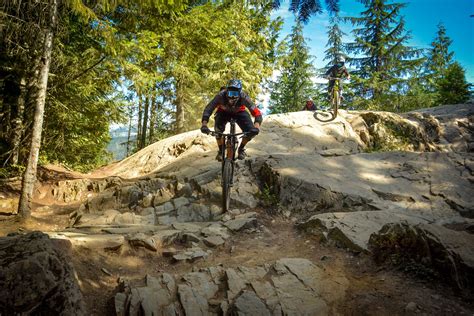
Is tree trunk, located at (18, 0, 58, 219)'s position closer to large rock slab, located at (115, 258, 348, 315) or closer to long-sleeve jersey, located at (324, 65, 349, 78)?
large rock slab, located at (115, 258, 348, 315)

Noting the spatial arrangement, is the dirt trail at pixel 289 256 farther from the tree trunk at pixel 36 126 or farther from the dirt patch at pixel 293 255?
the tree trunk at pixel 36 126

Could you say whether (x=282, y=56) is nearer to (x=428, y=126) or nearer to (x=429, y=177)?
(x=428, y=126)

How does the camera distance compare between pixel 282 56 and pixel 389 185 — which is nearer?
pixel 389 185

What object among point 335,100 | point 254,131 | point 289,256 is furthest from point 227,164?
point 335,100

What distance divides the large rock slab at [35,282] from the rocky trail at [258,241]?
0.04 feet

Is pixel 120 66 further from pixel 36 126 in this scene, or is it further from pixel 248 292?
pixel 248 292

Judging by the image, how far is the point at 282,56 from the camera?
20.9 m

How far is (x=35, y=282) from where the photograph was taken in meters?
2.48

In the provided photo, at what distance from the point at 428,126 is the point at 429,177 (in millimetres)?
8486

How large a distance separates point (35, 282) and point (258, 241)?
4052mm

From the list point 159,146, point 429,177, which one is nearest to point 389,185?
point 429,177

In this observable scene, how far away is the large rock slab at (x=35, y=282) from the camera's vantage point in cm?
234

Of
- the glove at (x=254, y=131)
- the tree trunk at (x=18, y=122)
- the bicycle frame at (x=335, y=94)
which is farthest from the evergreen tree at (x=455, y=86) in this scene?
the tree trunk at (x=18, y=122)

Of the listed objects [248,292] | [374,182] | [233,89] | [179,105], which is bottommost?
[248,292]
